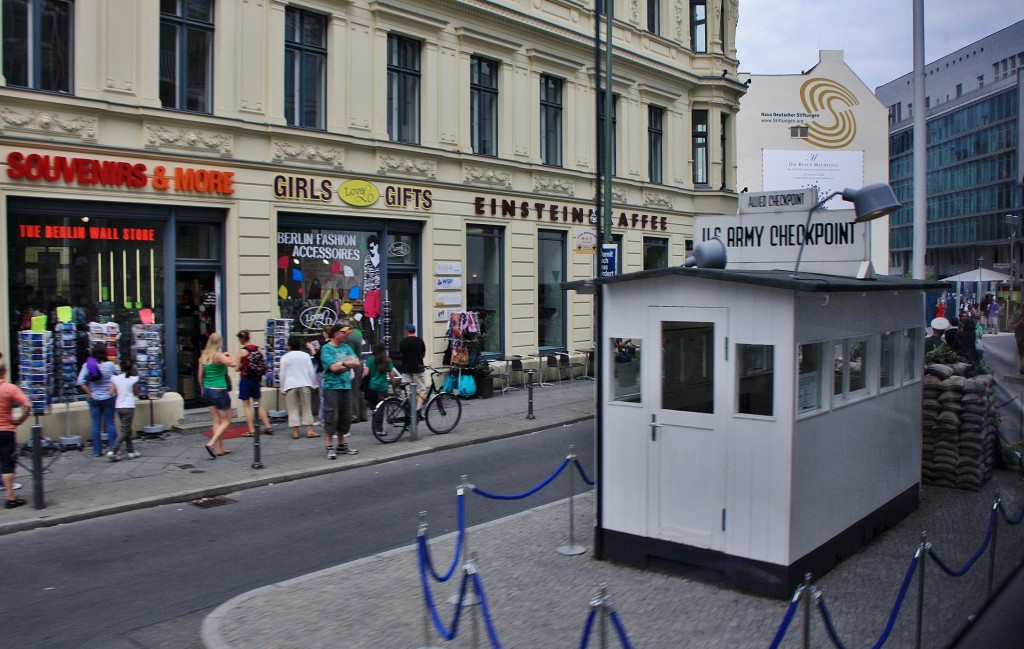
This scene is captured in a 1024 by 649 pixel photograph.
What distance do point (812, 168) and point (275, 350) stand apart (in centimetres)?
5377

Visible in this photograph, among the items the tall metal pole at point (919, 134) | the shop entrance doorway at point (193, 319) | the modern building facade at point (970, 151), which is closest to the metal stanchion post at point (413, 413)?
the shop entrance doorway at point (193, 319)

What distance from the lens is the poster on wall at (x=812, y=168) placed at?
5878 cm

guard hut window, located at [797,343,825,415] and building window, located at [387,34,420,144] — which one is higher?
building window, located at [387,34,420,144]

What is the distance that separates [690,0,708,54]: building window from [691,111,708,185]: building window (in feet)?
8.28

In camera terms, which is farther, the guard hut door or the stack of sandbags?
the stack of sandbags

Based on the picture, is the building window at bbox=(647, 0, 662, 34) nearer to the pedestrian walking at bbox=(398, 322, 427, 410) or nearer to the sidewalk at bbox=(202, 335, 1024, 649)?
the pedestrian walking at bbox=(398, 322, 427, 410)

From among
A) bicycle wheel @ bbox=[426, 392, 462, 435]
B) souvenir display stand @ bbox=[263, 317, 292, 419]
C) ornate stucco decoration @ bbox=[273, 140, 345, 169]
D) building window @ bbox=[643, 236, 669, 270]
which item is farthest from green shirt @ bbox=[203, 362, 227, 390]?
building window @ bbox=[643, 236, 669, 270]

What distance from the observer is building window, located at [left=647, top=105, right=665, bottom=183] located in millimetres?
27875

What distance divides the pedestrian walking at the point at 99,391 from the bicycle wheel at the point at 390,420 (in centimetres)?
412

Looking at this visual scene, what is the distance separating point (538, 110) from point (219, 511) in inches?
624

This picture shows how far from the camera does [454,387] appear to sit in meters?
19.9

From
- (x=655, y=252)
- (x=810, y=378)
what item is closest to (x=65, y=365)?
(x=810, y=378)

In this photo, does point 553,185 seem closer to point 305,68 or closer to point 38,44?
point 305,68

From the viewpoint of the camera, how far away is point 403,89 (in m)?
19.5
